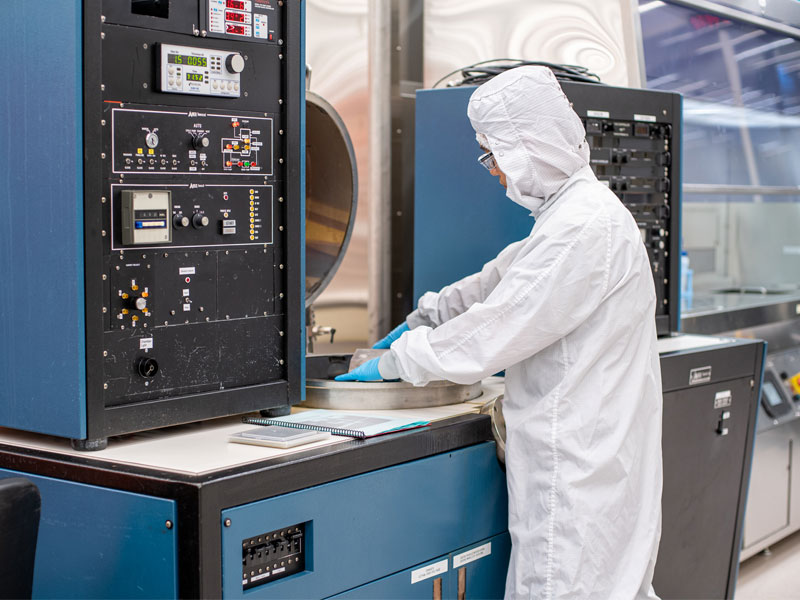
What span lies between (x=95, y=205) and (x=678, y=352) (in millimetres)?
1751

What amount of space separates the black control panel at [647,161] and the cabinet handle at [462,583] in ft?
3.92

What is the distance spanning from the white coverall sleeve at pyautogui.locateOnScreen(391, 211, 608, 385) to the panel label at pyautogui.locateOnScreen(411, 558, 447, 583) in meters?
0.40

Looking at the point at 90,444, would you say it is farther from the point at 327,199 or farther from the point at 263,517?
the point at 327,199

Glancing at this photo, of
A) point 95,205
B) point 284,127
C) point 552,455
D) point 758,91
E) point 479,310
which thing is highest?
point 758,91

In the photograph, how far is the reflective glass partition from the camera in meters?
4.58

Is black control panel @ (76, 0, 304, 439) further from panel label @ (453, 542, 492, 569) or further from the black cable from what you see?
the black cable

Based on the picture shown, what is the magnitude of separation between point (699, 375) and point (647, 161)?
0.65m

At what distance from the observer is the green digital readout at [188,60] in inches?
72.2

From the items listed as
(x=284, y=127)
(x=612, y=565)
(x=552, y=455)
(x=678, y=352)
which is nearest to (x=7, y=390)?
(x=284, y=127)

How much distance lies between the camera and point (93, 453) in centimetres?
179

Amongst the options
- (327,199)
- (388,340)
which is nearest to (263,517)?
(388,340)

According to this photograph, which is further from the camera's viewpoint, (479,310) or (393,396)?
(393,396)

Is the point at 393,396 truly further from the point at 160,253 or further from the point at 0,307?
the point at 0,307

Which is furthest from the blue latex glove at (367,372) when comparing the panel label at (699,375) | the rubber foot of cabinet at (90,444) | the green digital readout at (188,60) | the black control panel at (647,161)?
the panel label at (699,375)
